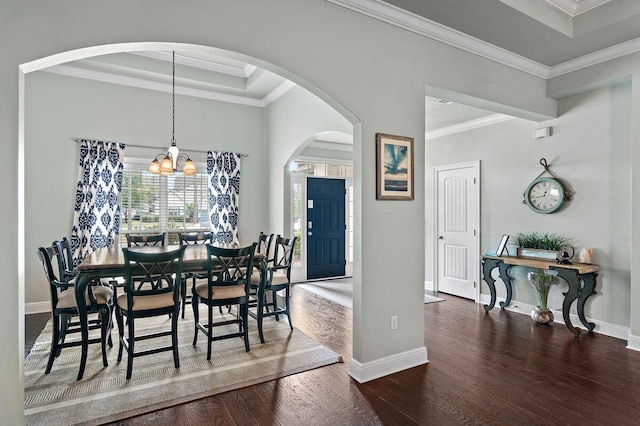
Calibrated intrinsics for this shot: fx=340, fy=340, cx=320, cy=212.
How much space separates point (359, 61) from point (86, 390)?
133 inches

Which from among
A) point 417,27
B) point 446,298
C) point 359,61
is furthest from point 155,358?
point 446,298

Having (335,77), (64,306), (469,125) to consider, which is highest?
(469,125)

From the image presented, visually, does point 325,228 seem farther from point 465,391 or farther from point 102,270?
point 465,391

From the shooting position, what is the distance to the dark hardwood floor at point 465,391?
2.30 metres

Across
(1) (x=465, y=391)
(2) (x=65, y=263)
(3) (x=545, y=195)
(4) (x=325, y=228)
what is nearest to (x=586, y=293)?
(3) (x=545, y=195)

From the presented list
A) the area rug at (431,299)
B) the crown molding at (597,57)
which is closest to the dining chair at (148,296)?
the area rug at (431,299)

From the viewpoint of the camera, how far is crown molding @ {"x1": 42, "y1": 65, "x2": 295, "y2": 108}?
15.7ft

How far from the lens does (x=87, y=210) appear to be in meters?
4.77

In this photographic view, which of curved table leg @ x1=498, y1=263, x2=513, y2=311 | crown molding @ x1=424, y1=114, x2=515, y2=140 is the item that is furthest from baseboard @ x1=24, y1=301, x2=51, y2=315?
curved table leg @ x1=498, y1=263, x2=513, y2=311

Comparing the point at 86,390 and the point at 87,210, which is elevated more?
the point at 87,210

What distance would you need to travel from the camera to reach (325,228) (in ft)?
23.2

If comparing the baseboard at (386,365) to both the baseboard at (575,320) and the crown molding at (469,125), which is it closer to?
the baseboard at (575,320)

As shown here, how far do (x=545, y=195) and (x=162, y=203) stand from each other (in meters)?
5.64

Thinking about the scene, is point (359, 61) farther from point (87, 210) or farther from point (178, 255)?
point (87, 210)
